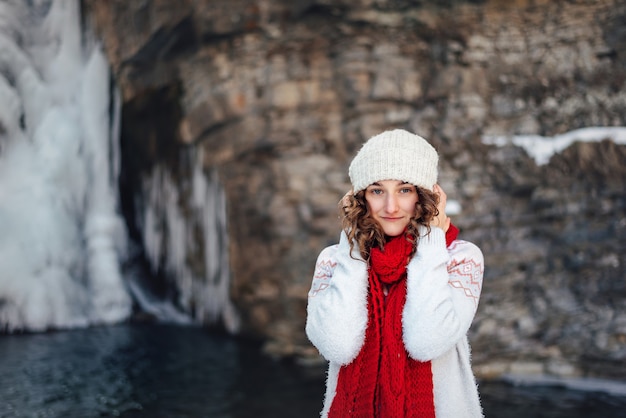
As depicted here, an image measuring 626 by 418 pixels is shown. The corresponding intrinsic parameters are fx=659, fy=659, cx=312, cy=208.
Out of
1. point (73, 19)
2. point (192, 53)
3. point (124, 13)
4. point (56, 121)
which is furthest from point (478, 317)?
point (73, 19)

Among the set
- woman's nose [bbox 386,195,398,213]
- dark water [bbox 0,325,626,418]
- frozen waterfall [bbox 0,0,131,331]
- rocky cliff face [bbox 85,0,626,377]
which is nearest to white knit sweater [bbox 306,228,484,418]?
woman's nose [bbox 386,195,398,213]

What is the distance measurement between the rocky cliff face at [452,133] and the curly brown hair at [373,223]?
17.4 feet

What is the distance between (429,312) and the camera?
5.69 feet

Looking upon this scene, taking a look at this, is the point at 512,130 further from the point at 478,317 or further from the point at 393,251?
the point at 393,251

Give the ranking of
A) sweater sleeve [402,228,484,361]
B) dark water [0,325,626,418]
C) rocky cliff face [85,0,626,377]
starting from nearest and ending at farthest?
sweater sleeve [402,228,484,361], dark water [0,325,626,418], rocky cliff face [85,0,626,377]

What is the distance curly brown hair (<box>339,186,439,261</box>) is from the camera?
1867mm

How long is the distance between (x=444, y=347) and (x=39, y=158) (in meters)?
9.42

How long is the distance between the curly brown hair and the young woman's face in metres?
0.02

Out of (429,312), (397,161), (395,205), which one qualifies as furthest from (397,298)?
(397,161)

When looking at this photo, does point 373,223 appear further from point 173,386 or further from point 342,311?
point 173,386

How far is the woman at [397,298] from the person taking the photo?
1.77 m

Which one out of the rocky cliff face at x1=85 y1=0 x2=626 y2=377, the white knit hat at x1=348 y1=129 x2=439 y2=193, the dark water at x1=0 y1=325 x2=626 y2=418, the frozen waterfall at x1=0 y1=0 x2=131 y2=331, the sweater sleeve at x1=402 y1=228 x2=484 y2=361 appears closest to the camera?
the sweater sleeve at x1=402 y1=228 x2=484 y2=361

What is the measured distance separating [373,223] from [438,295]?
0.94 ft

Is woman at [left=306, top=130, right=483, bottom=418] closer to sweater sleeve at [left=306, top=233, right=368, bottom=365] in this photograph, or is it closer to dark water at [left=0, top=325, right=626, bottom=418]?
sweater sleeve at [left=306, top=233, right=368, bottom=365]
